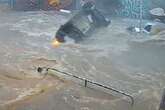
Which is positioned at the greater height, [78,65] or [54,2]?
[54,2]

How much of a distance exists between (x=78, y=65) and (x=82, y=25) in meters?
3.00

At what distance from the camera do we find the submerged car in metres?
12.7

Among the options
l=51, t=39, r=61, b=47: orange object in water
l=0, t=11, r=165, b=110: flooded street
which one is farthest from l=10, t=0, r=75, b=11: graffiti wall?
l=51, t=39, r=61, b=47: orange object in water

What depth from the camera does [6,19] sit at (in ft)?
49.3

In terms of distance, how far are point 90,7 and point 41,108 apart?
6.83 metres

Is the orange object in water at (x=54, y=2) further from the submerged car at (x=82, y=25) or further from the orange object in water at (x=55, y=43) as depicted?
the orange object in water at (x=55, y=43)

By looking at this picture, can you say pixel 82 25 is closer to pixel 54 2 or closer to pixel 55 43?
pixel 55 43

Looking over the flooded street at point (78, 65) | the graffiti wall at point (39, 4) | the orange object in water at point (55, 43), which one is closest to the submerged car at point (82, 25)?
the orange object in water at point (55, 43)

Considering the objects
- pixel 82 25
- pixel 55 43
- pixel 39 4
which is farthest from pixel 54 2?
pixel 55 43

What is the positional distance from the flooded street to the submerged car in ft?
0.97

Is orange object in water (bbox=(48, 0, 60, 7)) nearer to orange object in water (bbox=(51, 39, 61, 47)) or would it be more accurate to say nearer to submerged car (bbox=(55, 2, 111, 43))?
submerged car (bbox=(55, 2, 111, 43))

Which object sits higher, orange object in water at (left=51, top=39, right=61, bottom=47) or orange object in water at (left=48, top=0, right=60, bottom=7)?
orange object in water at (left=48, top=0, right=60, bottom=7)

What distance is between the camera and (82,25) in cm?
1342

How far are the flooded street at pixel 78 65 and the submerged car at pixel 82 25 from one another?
11.7 inches
